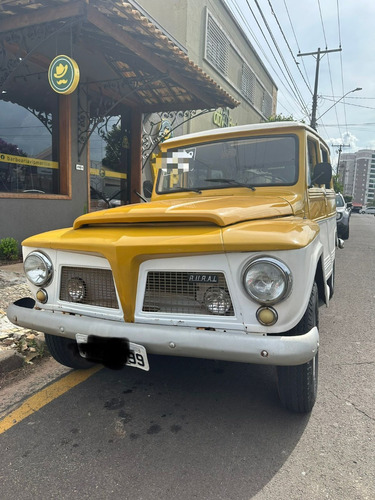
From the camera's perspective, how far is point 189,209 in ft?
7.85

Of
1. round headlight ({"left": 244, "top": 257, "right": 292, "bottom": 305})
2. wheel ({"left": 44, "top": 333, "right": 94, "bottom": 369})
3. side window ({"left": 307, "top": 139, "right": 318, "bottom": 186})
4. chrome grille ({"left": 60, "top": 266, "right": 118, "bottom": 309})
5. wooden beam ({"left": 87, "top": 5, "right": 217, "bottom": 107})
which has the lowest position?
wheel ({"left": 44, "top": 333, "right": 94, "bottom": 369})

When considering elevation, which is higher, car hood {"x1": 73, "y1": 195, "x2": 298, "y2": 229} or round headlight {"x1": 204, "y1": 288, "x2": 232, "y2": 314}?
car hood {"x1": 73, "y1": 195, "x2": 298, "y2": 229}

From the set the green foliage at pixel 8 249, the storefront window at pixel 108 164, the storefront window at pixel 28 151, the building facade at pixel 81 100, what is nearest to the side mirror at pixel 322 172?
the building facade at pixel 81 100

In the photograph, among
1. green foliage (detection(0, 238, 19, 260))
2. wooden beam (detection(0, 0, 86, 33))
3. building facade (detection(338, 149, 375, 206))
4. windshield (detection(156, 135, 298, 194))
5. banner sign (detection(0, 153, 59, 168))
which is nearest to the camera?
windshield (detection(156, 135, 298, 194))

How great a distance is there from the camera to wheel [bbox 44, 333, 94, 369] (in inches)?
111

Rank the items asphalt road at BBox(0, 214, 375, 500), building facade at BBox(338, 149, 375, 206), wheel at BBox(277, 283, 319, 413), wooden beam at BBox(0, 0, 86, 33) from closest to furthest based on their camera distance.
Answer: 1. asphalt road at BBox(0, 214, 375, 500)
2. wheel at BBox(277, 283, 319, 413)
3. wooden beam at BBox(0, 0, 86, 33)
4. building facade at BBox(338, 149, 375, 206)

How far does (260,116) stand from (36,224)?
18.8 metres

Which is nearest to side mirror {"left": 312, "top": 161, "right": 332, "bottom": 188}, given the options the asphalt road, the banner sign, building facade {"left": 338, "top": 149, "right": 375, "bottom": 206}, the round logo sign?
the asphalt road

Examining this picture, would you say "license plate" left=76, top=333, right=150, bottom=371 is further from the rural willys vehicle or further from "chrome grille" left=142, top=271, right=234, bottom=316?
"chrome grille" left=142, top=271, right=234, bottom=316

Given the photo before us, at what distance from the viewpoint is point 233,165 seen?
11.3 feet

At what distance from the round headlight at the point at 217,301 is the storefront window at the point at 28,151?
19.3ft

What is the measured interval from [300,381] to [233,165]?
6.59ft

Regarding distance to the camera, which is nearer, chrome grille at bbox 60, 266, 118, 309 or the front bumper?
the front bumper

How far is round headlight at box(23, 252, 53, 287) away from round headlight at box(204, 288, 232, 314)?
3.63 feet
